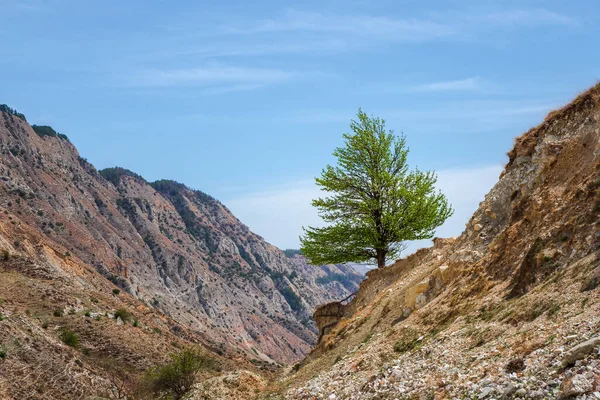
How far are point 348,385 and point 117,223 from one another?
139676mm

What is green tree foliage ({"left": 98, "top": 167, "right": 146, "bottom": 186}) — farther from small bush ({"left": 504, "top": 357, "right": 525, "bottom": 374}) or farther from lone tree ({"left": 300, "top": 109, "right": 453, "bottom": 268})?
small bush ({"left": 504, "top": 357, "right": 525, "bottom": 374})

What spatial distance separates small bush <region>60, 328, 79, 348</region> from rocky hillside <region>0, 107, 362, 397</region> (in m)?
23.6

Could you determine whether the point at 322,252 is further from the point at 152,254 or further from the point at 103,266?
the point at 152,254

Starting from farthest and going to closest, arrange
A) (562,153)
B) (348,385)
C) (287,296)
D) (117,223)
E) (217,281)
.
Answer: (287,296) < (217,281) < (117,223) < (562,153) < (348,385)

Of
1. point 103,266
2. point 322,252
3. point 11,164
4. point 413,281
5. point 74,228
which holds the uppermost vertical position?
point 11,164

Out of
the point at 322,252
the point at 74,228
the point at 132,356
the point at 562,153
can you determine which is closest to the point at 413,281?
the point at 562,153

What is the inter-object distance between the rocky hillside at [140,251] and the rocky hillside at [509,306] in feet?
170

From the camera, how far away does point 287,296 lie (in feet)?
610

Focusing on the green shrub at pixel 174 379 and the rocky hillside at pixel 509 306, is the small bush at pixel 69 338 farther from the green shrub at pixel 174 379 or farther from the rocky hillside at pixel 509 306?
the rocky hillside at pixel 509 306

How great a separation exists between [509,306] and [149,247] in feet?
474

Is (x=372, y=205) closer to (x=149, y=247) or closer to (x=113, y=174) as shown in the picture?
(x=149, y=247)

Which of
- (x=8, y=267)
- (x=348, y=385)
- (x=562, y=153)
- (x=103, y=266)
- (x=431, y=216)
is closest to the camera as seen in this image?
(x=348, y=385)

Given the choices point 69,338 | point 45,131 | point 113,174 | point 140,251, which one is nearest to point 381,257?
point 69,338

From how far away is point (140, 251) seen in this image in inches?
5517
